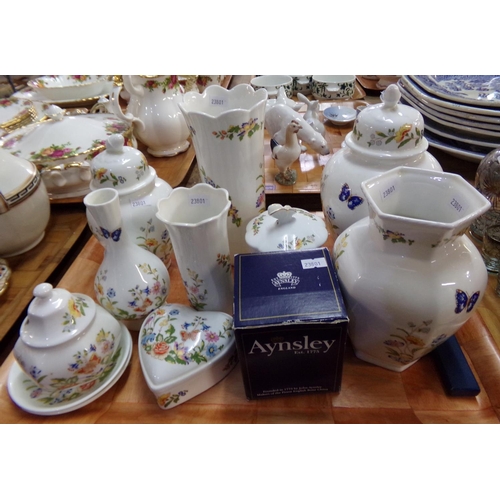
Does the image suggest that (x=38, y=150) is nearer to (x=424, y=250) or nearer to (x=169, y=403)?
(x=169, y=403)

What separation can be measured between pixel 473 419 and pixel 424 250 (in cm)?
27

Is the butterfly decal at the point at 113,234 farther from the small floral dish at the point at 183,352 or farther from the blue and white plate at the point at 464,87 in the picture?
the blue and white plate at the point at 464,87

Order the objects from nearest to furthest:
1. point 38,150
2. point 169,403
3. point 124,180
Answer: point 169,403 → point 124,180 → point 38,150

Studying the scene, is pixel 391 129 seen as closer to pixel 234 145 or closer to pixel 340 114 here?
pixel 234 145

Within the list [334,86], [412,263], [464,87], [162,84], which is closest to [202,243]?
[412,263]

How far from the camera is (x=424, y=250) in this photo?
430mm

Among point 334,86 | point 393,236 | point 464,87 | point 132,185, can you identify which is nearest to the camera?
point 393,236

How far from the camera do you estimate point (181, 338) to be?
0.54 metres

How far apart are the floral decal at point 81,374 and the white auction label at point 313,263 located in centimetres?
29

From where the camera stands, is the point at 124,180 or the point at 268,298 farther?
the point at 124,180

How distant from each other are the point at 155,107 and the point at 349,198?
0.66m

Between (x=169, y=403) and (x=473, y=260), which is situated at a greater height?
(x=473, y=260)

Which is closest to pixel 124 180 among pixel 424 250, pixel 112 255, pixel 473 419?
pixel 112 255

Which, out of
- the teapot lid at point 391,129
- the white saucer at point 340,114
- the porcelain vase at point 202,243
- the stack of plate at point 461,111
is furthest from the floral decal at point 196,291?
the white saucer at point 340,114
